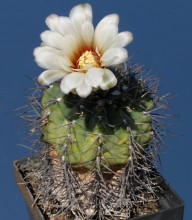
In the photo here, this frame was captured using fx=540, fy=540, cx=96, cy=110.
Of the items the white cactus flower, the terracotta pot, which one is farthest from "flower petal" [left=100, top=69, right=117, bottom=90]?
the terracotta pot

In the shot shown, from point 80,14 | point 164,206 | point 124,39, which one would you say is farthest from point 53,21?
point 164,206

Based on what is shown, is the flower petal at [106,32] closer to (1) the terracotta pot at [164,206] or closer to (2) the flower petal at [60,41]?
(2) the flower petal at [60,41]

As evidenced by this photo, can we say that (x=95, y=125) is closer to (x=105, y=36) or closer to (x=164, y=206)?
(x=105, y=36)

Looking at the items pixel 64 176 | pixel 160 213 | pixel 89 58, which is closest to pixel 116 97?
pixel 89 58

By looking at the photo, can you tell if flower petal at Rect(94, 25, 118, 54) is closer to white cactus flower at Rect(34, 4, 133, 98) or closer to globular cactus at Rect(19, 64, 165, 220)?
white cactus flower at Rect(34, 4, 133, 98)

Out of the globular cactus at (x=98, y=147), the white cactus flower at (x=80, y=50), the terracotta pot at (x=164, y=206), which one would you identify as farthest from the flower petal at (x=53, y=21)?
the terracotta pot at (x=164, y=206)

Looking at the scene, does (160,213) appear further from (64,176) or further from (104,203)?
(64,176)

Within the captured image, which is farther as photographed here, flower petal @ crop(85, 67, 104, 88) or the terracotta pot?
the terracotta pot
